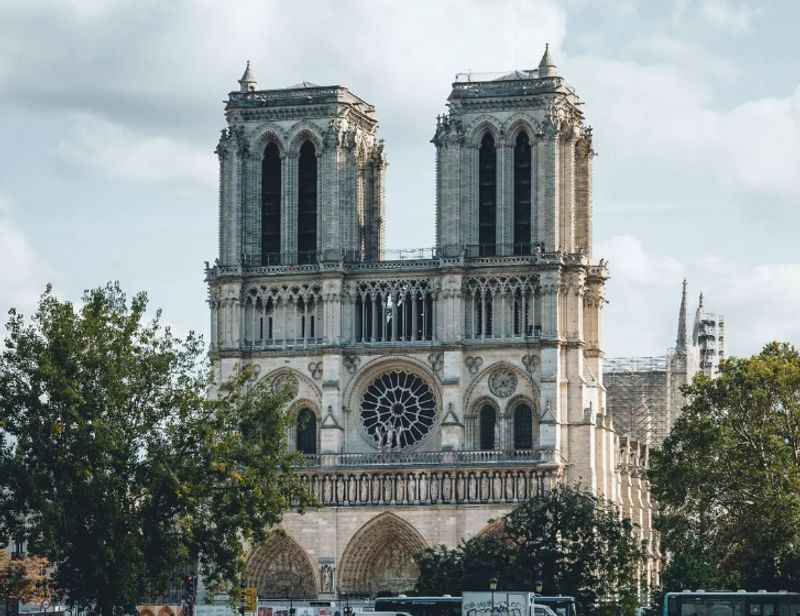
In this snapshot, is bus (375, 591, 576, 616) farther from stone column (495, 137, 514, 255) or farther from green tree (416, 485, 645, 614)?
stone column (495, 137, 514, 255)

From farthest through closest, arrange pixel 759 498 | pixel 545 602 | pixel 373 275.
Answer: pixel 373 275 < pixel 759 498 < pixel 545 602

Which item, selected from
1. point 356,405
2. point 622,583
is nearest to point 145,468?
point 622,583

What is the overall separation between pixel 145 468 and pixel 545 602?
17103mm

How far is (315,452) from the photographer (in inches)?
5059

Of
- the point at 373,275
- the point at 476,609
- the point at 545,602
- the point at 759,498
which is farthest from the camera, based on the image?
the point at 373,275

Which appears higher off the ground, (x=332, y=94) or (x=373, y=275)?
(x=332, y=94)

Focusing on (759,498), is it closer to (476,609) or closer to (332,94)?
(476,609)

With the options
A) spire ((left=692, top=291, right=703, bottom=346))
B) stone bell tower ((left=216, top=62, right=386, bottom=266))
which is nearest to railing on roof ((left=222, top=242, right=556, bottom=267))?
stone bell tower ((left=216, top=62, right=386, bottom=266))

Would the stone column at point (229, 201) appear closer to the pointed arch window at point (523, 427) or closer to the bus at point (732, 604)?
the pointed arch window at point (523, 427)

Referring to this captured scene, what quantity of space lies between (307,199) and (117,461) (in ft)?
124

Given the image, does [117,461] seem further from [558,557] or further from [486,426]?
[486,426]

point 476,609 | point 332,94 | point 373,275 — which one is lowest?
point 476,609

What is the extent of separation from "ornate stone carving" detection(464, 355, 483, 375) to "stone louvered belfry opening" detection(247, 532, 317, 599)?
11.7 m

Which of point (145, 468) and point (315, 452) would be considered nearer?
point (145, 468)
